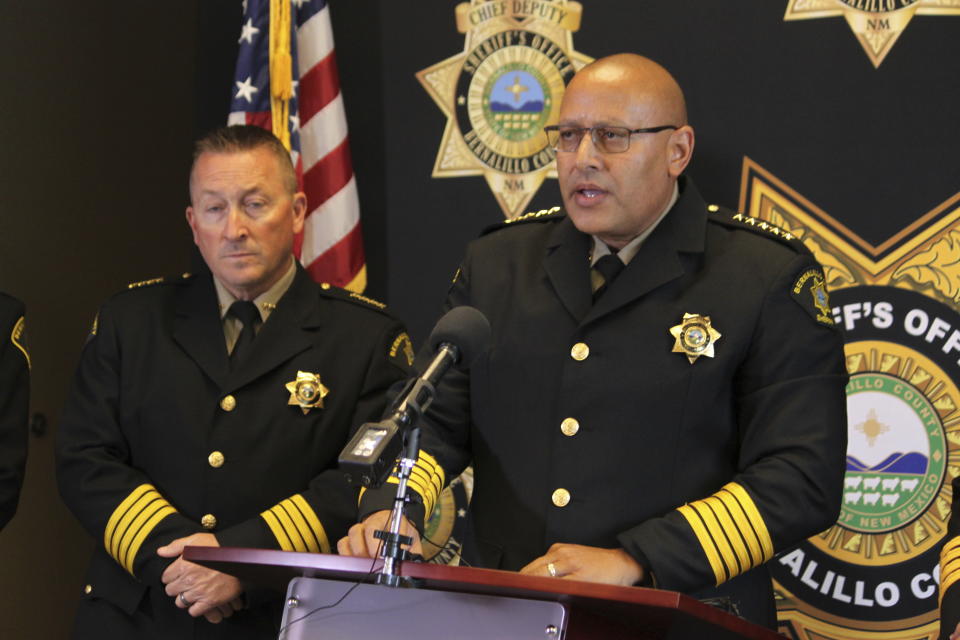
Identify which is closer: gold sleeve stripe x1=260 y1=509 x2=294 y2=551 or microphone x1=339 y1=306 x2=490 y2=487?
microphone x1=339 y1=306 x2=490 y2=487

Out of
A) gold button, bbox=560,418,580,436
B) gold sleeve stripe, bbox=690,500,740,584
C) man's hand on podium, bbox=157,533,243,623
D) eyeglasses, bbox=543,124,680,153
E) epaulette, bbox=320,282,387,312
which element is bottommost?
man's hand on podium, bbox=157,533,243,623

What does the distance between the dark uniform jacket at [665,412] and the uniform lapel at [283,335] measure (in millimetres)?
547

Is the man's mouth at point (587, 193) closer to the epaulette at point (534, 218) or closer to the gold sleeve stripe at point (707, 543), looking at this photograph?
the epaulette at point (534, 218)

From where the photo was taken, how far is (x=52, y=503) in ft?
12.3

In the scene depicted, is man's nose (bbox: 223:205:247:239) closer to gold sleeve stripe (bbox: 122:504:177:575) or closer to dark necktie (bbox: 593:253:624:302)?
gold sleeve stripe (bbox: 122:504:177:575)

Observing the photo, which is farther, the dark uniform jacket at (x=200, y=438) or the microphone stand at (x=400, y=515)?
the dark uniform jacket at (x=200, y=438)

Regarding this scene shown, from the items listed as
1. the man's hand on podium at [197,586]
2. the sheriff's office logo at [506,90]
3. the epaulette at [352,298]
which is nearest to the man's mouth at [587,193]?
the epaulette at [352,298]

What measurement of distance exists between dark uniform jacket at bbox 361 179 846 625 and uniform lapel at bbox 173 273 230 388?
0.65m

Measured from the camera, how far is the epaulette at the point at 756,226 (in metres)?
2.42

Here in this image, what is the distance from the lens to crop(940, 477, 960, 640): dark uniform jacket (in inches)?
82.4

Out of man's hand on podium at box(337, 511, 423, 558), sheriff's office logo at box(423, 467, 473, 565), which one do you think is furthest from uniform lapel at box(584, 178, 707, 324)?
sheriff's office logo at box(423, 467, 473, 565)

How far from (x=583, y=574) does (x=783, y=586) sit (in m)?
1.41

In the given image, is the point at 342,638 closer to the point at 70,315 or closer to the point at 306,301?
the point at 306,301

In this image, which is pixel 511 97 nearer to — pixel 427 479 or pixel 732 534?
pixel 427 479
